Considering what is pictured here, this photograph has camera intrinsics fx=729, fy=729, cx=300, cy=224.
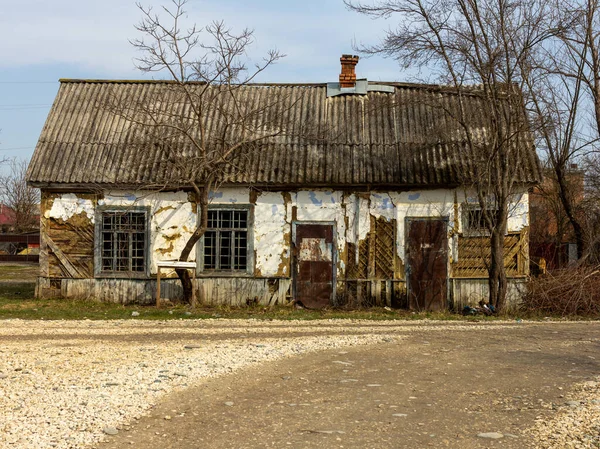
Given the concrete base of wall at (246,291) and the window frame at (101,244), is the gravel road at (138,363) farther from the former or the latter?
the window frame at (101,244)

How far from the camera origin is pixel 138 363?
9.05m

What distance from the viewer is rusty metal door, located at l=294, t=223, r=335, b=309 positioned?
57.3ft

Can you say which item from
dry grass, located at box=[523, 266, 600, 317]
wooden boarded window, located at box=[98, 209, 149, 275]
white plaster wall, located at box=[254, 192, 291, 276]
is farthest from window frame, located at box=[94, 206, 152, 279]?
dry grass, located at box=[523, 266, 600, 317]

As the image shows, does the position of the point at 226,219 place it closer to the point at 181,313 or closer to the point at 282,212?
the point at 282,212

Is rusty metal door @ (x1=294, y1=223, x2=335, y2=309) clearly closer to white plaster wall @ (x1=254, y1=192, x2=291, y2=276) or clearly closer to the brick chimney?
white plaster wall @ (x1=254, y1=192, x2=291, y2=276)

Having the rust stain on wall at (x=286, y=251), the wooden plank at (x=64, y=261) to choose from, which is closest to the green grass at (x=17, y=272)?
the wooden plank at (x=64, y=261)

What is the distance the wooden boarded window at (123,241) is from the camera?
17.7 meters

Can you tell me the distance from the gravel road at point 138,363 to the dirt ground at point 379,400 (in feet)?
0.83

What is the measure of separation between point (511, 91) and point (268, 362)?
9488 millimetres

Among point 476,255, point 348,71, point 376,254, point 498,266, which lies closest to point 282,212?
point 376,254

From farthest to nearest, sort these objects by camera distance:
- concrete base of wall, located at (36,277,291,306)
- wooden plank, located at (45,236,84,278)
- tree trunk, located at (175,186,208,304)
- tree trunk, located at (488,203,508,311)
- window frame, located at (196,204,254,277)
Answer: wooden plank, located at (45,236,84,278) < window frame, located at (196,204,254,277) < concrete base of wall, located at (36,277,291,306) < tree trunk, located at (175,186,208,304) < tree trunk, located at (488,203,508,311)

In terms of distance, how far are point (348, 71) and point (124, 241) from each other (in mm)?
7647

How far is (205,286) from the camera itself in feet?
57.1

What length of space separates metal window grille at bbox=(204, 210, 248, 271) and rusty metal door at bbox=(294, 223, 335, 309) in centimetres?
131
